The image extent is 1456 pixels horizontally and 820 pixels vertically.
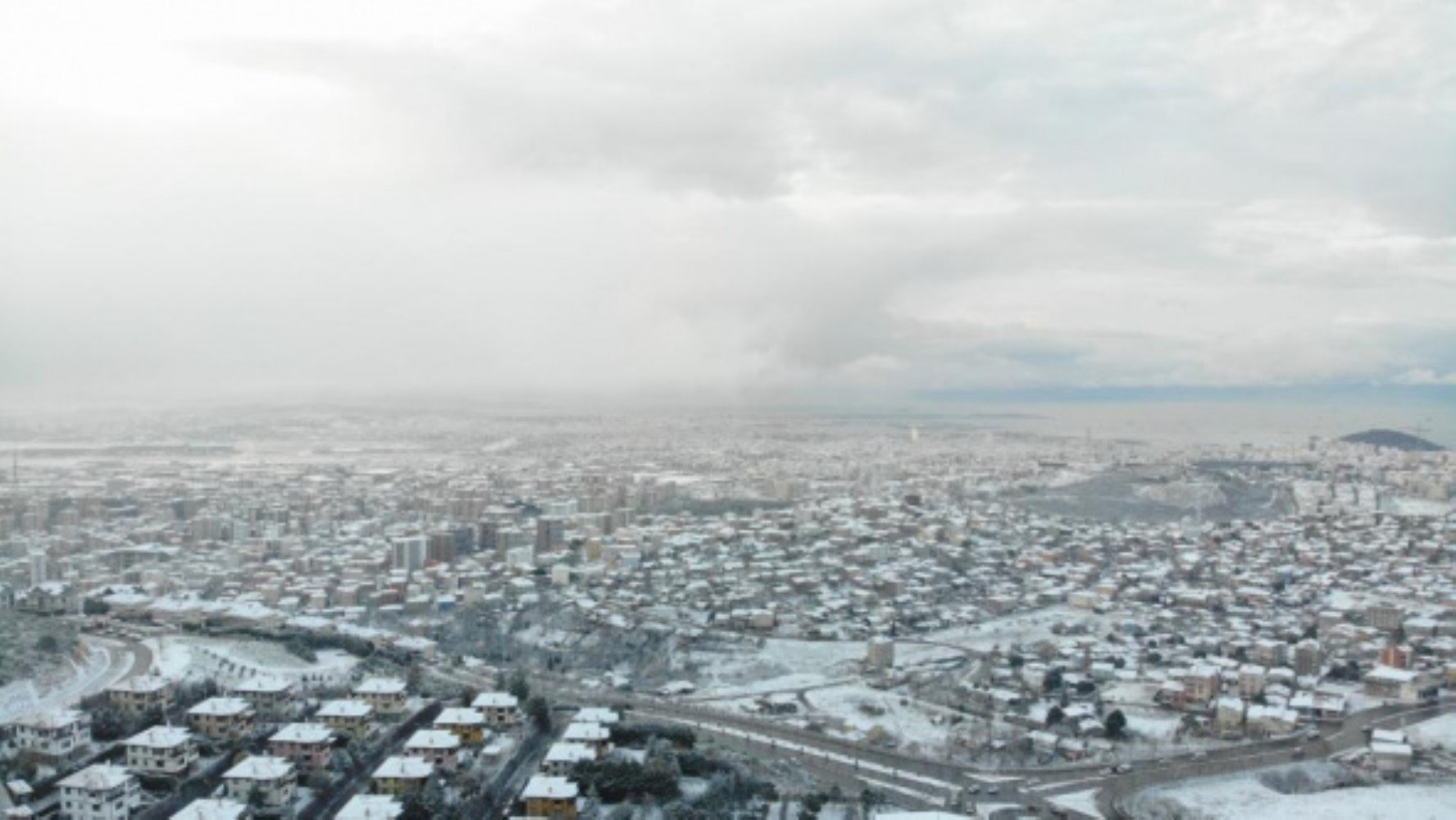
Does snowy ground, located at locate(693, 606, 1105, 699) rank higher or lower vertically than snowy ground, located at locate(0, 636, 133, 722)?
lower

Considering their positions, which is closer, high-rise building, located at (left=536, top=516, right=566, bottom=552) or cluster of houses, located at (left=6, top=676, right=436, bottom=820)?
cluster of houses, located at (left=6, top=676, right=436, bottom=820)

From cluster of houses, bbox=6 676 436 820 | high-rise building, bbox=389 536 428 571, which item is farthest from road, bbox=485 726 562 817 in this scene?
high-rise building, bbox=389 536 428 571

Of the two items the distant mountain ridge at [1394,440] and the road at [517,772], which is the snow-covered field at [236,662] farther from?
the distant mountain ridge at [1394,440]

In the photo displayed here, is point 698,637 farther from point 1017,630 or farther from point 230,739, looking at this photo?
point 230,739

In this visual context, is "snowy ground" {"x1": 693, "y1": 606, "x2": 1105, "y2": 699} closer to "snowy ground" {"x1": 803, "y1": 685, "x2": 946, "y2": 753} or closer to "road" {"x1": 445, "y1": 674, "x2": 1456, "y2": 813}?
"snowy ground" {"x1": 803, "y1": 685, "x2": 946, "y2": 753}

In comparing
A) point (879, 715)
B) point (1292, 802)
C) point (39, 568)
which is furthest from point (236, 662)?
point (1292, 802)

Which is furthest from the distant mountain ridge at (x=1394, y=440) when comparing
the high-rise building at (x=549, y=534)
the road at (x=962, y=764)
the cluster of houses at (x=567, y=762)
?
the cluster of houses at (x=567, y=762)
